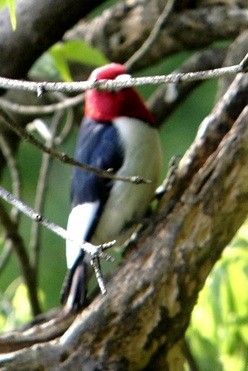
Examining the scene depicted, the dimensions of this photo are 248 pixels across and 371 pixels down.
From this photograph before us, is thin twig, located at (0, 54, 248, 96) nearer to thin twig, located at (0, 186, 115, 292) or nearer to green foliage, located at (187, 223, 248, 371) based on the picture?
thin twig, located at (0, 186, 115, 292)

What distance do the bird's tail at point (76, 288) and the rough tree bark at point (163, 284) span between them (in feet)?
0.30

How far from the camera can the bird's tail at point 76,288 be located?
1.38 meters

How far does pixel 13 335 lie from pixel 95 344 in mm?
138

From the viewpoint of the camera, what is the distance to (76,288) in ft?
4.78

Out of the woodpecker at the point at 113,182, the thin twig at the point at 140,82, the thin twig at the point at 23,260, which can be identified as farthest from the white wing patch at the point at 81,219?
the thin twig at the point at 140,82

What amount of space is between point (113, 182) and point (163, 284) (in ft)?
1.43

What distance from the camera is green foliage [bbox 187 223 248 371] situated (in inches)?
54.6

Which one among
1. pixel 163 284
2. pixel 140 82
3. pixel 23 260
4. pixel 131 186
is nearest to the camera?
pixel 140 82

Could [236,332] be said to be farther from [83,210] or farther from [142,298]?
[83,210]

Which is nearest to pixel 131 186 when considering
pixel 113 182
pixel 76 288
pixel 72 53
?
pixel 113 182

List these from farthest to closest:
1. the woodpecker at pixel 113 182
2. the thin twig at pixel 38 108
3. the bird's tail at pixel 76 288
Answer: the thin twig at pixel 38 108 → the woodpecker at pixel 113 182 → the bird's tail at pixel 76 288

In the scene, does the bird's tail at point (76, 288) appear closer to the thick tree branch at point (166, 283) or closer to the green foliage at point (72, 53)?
the thick tree branch at point (166, 283)

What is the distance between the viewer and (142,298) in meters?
1.26

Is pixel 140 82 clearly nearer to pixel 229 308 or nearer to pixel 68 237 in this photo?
pixel 68 237
